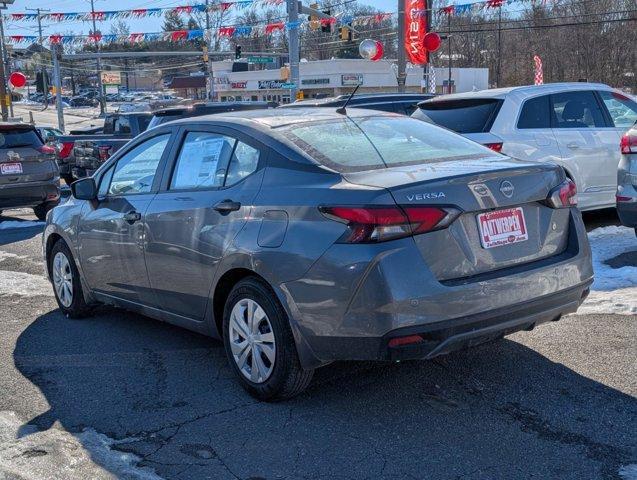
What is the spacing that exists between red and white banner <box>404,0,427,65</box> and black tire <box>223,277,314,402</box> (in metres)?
20.5

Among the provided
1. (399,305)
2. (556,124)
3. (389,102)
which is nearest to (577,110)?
(556,124)

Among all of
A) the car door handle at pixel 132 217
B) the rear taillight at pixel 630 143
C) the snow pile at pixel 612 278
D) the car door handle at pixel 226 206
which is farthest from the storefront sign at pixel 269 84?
the car door handle at pixel 226 206

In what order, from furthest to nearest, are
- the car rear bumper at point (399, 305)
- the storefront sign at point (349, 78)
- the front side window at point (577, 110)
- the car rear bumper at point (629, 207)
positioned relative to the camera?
the storefront sign at point (349, 78)
the front side window at point (577, 110)
the car rear bumper at point (629, 207)
the car rear bumper at point (399, 305)

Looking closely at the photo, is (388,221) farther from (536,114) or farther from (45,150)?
(45,150)

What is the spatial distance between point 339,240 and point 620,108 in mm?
7039

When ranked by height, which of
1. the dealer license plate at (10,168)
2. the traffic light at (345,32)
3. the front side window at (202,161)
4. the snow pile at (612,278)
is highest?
the traffic light at (345,32)

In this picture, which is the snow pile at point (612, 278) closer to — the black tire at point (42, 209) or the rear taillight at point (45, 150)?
the rear taillight at point (45, 150)

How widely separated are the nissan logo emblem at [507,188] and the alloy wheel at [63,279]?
3875mm

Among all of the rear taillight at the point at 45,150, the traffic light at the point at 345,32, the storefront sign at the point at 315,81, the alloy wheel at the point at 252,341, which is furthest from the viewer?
the storefront sign at the point at 315,81

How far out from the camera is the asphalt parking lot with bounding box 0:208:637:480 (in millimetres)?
3510

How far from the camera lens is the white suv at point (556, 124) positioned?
28.1 ft

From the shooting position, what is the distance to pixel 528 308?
157 inches

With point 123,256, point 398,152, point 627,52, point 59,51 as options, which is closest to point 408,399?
point 398,152

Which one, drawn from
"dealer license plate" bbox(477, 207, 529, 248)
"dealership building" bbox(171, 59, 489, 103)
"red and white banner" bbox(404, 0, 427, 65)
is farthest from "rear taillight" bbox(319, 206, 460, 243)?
"dealership building" bbox(171, 59, 489, 103)
